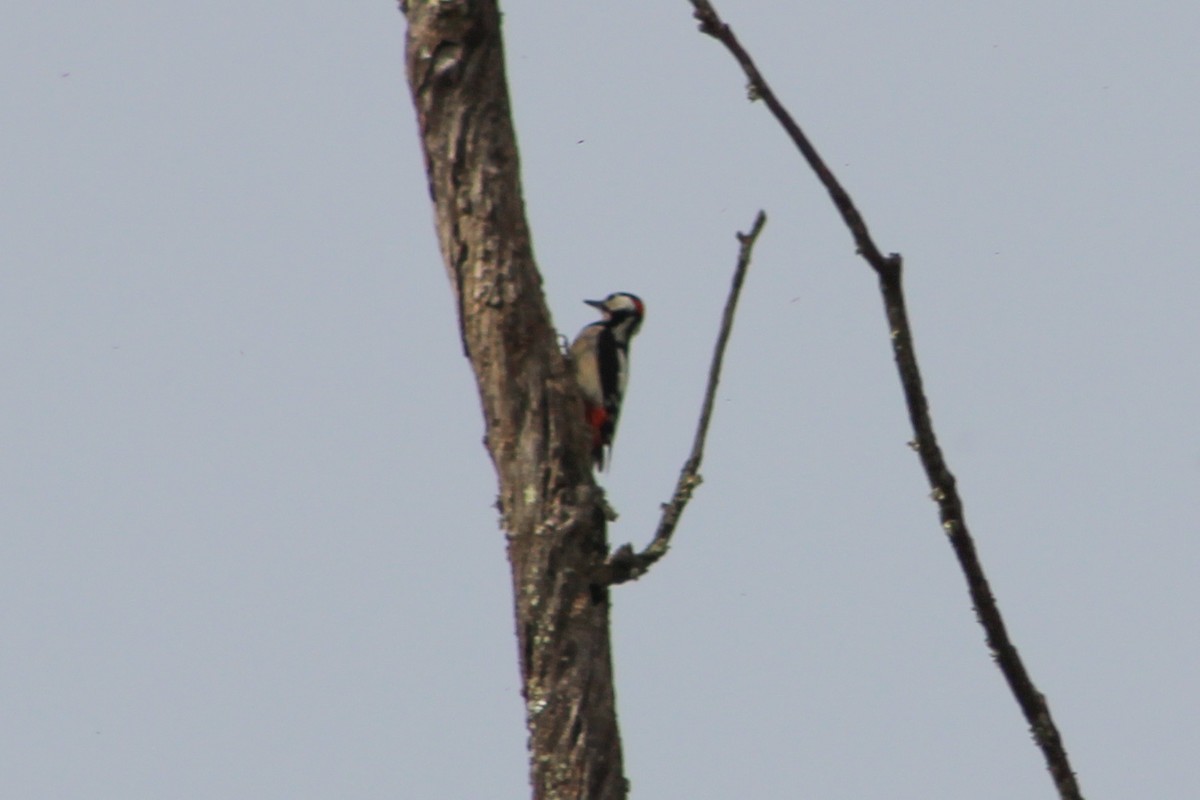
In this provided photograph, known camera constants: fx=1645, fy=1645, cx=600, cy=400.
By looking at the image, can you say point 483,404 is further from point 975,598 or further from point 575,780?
point 975,598

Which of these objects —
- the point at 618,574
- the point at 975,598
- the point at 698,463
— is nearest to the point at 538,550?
the point at 618,574

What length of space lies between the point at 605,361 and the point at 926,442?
3.95 m

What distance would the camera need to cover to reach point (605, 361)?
6777 mm

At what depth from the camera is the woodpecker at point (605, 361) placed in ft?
21.4

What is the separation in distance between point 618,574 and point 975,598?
1028mm

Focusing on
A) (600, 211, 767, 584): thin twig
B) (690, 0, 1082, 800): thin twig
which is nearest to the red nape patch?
(600, 211, 767, 584): thin twig

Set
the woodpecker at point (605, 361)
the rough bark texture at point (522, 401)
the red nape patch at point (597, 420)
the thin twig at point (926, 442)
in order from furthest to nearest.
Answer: the woodpecker at point (605, 361) → the red nape patch at point (597, 420) → the rough bark texture at point (522, 401) → the thin twig at point (926, 442)

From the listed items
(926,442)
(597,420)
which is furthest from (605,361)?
(926,442)

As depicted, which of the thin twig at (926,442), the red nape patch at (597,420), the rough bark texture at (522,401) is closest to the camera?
the thin twig at (926,442)

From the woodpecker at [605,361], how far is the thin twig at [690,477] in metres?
2.31

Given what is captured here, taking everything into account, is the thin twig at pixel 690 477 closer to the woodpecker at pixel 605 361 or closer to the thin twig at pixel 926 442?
the thin twig at pixel 926 442

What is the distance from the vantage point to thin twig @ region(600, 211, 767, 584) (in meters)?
3.68

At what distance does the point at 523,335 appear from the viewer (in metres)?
3.73

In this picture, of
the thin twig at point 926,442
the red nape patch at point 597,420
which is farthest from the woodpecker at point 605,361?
the thin twig at point 926,442
